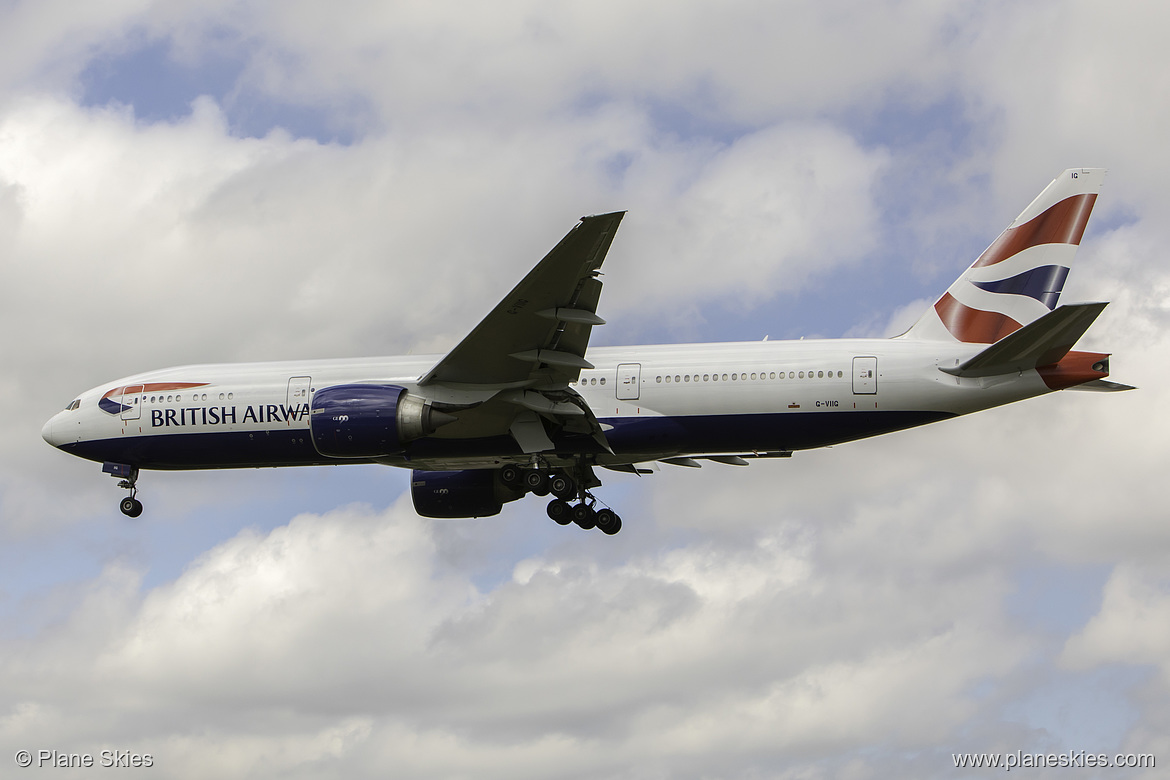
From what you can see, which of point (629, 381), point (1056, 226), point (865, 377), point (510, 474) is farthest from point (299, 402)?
point (1056, 226)

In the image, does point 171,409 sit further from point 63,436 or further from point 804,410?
point 804,410

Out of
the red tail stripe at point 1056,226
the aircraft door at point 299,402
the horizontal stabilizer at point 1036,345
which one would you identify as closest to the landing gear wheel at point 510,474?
the aircraft door at point 299,402

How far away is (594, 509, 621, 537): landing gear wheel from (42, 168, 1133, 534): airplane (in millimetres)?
63

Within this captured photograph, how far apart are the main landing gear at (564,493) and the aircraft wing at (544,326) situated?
3646 mm

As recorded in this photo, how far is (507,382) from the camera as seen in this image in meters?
26.6

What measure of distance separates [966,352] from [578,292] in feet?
27.7

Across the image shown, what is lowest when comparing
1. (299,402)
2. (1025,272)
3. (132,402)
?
(299,402)

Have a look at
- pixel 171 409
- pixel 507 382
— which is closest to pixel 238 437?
pixel 171 409

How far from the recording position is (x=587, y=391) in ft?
91.8

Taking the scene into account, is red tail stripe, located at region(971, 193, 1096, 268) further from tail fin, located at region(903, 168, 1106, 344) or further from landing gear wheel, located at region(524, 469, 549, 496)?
landing gear wheel, located at region(524, 469, 549, 496)

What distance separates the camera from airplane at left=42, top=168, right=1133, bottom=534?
83.3 ft

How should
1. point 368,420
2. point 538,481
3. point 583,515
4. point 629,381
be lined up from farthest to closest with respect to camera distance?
point 583,515 < point 538,481 < point 629,381 < point 368,420

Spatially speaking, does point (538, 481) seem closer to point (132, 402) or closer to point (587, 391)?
point (587, 391)

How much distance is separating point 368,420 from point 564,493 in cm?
543
